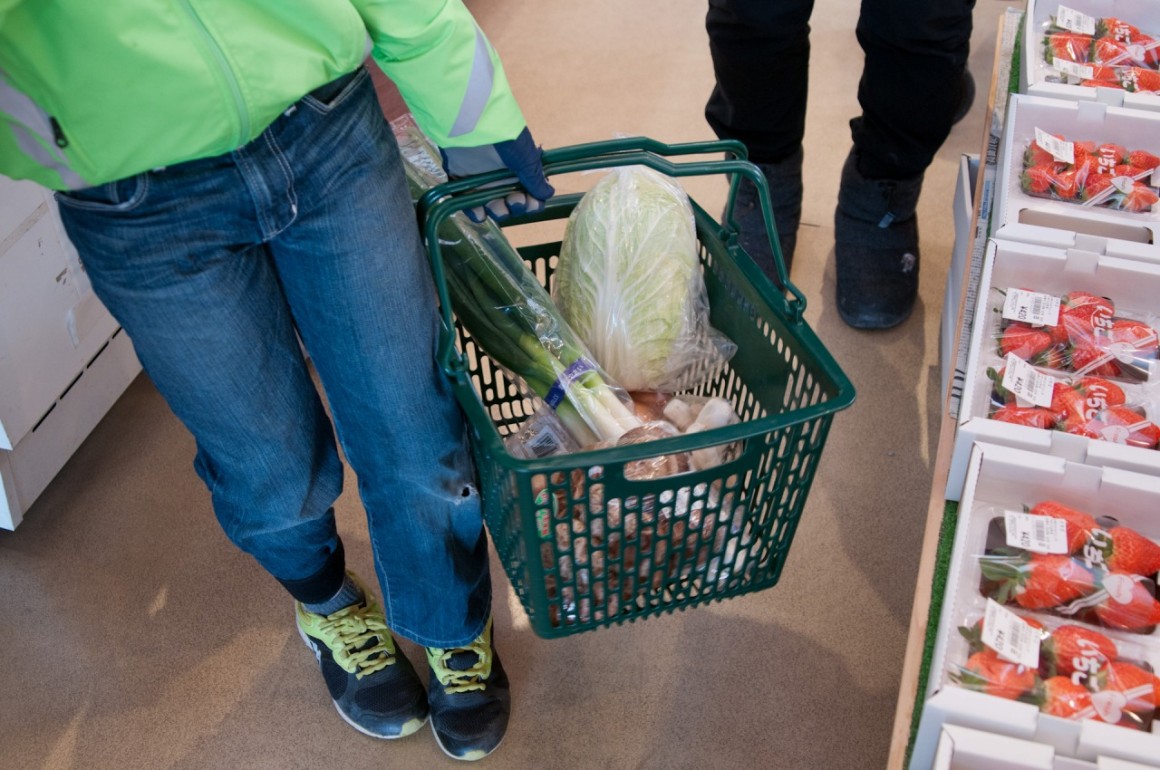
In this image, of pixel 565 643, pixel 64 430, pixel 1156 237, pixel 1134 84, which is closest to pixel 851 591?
pixel 565 643

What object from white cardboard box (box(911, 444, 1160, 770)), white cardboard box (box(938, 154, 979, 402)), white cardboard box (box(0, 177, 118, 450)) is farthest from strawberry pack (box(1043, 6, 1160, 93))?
white cardboard box (box(0, 177, 118, 450))

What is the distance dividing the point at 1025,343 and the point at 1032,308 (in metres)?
0.06

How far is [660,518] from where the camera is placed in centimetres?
98

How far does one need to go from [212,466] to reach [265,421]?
0.13 m

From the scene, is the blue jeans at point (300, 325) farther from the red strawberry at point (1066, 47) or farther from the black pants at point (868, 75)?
the red strawberry at point (1066, 47)

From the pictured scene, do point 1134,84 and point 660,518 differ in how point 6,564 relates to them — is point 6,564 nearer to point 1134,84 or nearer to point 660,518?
point 660,518

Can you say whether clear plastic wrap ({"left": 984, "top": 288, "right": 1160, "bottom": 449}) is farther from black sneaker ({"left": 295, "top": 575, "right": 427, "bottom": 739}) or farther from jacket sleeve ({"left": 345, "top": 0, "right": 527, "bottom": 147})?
black sneaker ({"left": 295, "top": 575, "right": 427, "bottom": 739})

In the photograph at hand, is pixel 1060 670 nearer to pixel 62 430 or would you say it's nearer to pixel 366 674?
pixel 366 674

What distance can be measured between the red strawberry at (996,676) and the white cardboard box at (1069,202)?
629mm

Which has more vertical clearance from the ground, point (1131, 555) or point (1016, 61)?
point (1016, 61)

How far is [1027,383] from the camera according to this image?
4.00ft

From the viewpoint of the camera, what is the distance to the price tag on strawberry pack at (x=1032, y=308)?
129 cm

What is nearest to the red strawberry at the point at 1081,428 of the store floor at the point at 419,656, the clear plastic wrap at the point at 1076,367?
the clear plastic wrap at the point at 1076,367

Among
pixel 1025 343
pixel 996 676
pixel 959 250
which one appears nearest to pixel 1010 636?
pixel 996 676
